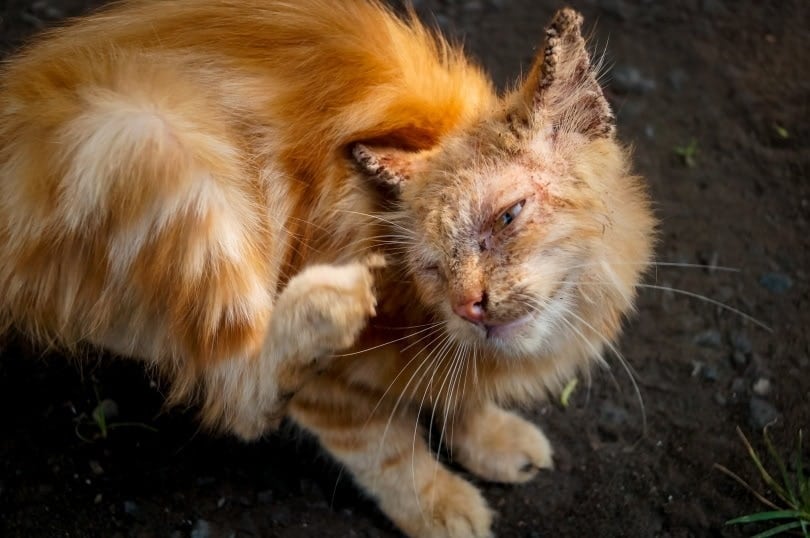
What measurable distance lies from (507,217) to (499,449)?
1133mm

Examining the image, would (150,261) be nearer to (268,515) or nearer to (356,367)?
(356,367)

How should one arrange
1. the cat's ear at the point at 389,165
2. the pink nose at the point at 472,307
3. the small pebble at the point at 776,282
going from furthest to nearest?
the small pebble at the point at 776,282
the cat's ear at the point at 389,165
the pink nose at the point at 472,307

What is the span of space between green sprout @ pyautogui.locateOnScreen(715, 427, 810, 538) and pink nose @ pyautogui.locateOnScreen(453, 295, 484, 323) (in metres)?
1.28

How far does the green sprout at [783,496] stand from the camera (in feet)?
8.73

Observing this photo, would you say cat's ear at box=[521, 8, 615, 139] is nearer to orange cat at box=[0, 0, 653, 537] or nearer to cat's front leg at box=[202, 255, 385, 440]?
orange cat at box=[0, 0, 653, 537]

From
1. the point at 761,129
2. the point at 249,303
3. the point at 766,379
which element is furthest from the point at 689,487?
the point at 761,129

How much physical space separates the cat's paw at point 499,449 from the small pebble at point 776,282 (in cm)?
115

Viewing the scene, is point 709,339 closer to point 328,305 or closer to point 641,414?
point 641,414

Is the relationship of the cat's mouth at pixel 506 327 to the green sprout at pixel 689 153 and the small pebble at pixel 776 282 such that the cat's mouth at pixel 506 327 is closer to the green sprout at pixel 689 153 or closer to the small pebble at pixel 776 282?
the small pebble at pixel 776 282

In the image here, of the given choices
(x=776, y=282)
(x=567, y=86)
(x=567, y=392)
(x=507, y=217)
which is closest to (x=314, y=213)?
(x=507, y=217)

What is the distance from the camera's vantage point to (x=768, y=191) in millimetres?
3717

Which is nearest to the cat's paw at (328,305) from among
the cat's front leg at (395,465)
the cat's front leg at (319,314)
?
the cat's front leg at (319,314)

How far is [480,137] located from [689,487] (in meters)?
1.46

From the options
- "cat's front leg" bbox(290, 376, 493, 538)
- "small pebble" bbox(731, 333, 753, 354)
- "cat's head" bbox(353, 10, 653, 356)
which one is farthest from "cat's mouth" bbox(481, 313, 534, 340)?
"small pebble" bbox(731, 333, 753, 354)
